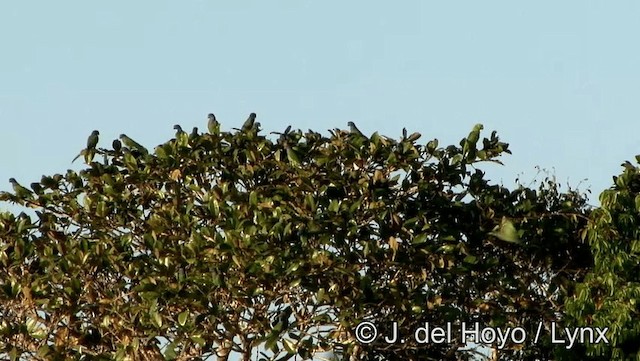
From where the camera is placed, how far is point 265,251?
19.7m

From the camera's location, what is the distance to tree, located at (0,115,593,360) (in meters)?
19.9

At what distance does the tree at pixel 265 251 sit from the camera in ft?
65.2

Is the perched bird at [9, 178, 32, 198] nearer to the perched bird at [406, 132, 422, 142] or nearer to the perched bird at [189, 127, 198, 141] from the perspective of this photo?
the perched bird at [189, 127, 198, 141]

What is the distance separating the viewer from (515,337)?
21812 mm

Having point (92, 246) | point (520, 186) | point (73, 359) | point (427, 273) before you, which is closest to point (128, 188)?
point (92, 246)

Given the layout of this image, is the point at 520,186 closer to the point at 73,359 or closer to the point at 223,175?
the point at 223,175

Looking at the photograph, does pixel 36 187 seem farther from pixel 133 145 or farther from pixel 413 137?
pixel 413 137

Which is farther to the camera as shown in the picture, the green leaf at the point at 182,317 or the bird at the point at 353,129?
the bird at the point at 353,129

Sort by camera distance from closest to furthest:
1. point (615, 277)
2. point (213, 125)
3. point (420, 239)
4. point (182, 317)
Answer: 1. point (182, 317)
2. point (615, 277)
3. point (420, 239)
4. point (213, 125)

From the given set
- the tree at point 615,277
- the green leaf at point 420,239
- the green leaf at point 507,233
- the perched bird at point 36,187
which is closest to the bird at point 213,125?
the perched bird at point 36,187

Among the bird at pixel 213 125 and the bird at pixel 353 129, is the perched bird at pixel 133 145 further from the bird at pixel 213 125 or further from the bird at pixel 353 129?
the bird at pixel 353 129

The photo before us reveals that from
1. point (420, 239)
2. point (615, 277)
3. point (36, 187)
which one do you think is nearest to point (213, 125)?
point (36, 187)

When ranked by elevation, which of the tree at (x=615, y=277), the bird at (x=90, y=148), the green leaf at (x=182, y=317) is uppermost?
the bird at (x=90, y=148)

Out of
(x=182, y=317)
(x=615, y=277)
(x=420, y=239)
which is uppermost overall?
(x=420, y=239)
